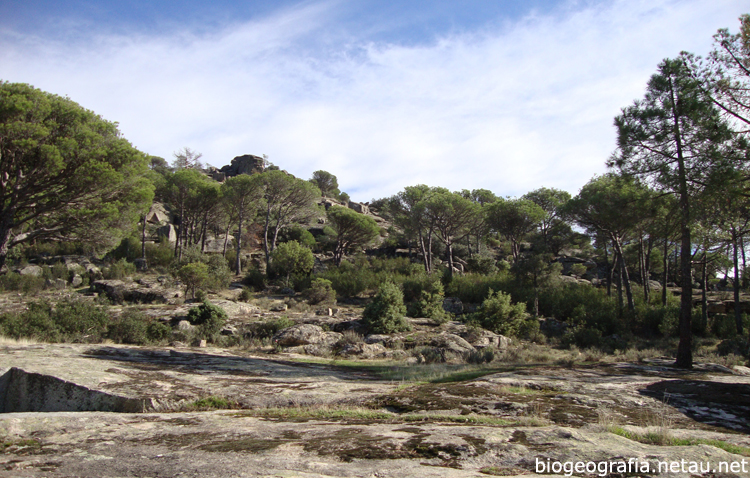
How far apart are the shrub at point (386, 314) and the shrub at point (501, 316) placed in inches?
193

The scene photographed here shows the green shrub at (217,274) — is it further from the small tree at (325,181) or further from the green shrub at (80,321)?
the small tree at (325,181)

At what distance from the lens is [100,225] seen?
16656 millimetres

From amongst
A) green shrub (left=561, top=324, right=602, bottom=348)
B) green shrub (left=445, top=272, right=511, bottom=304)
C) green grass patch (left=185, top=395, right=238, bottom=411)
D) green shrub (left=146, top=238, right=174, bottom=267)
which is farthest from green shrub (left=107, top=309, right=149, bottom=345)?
green shrub (left=146, top=238, right=174, bottom=267)

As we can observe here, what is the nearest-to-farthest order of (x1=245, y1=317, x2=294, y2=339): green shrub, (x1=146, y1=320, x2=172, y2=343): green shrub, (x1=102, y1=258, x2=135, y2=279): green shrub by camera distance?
(x1=146, y1=320, x2=172, y2=343): green shrub
(x1=245, y1=317, x2=294, y2=339): green shrub
(x1=102, y1=258, x2=135, y2=279): green shrub

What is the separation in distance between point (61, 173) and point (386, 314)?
15165 millimetres

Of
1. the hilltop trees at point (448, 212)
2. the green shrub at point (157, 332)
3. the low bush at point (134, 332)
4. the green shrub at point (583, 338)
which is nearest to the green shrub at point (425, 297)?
the green shrub at point (583, 338)

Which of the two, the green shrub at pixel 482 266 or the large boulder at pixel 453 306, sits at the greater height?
the green shrub at pixel 482 266

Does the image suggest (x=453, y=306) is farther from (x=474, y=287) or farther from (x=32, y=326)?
(x=32, y=326)

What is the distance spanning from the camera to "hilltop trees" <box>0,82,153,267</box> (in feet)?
48.3

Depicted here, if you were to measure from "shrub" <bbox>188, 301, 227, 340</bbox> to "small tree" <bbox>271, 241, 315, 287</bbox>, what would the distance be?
14813 millimetres

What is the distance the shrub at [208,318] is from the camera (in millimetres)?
Answer: 17984

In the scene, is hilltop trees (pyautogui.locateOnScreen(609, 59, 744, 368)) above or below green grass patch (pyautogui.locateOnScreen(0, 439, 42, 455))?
above

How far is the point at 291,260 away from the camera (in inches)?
1367

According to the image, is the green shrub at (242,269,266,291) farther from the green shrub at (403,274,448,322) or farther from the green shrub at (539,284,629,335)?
the green shrub at (539,284,629,335)
